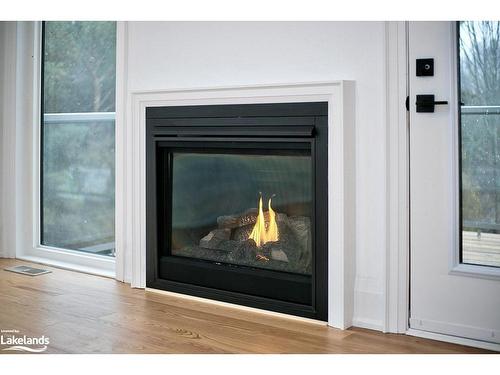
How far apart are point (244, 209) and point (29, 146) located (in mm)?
1905

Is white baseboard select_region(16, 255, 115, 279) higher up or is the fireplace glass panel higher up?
the fireplace glass panel

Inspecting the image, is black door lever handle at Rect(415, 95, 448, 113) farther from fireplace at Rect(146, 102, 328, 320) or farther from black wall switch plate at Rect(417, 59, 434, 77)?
fireplace at Rect(146, 102, 328, 320)

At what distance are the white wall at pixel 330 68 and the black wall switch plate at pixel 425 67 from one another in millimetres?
143

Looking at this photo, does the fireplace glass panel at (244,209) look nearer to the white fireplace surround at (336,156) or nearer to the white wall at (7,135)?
the white fireplace surround at (336,156)

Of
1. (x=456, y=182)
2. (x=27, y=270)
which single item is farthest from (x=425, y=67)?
(x=27, y=270)

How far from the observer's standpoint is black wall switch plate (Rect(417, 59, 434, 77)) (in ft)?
8.52

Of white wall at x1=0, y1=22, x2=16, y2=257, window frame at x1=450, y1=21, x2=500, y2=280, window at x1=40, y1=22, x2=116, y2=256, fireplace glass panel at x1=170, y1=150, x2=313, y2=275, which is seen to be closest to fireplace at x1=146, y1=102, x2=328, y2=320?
fireplace glass panel at x1=170, y1=150, x2=313, y2=275

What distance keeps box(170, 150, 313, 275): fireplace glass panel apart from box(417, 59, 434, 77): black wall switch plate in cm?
60

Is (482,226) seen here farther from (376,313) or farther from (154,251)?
(154,251)

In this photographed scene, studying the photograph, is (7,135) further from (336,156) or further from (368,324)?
(368,324)

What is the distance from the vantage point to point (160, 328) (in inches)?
108

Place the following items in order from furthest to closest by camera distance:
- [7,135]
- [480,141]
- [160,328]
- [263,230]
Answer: [7,135]
[263,230]
[160,328]
[480,141]

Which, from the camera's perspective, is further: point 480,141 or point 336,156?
point 336,156
